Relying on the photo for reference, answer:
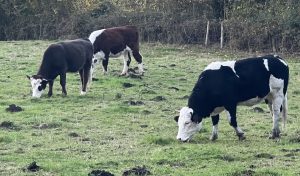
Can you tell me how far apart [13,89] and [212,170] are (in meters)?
11.7

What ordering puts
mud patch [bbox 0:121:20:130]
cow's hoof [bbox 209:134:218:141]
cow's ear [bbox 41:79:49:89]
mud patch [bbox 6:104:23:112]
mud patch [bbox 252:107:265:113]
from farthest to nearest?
cow's ear [bbox 41:79:49:89]
mud patch [bbox 252:107:265:113]
mud patch [bbox 6:104:23:112]
mud patch [bbox 0:121:20:130]
cow's hoof [bbox 209:134:218:141]

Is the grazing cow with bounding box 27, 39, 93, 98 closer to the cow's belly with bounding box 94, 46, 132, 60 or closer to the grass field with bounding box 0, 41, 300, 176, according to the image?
the grass field with bounding box 0, 41, 300, 176

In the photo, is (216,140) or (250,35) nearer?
(216,140)

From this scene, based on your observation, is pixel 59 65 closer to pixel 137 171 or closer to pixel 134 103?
pixel 134 103

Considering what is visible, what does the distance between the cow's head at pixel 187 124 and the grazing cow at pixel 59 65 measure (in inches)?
270

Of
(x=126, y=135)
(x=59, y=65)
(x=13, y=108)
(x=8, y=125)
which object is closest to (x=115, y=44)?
(x=59, y=65)

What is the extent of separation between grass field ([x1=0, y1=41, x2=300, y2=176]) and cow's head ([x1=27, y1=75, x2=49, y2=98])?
11.2 inches

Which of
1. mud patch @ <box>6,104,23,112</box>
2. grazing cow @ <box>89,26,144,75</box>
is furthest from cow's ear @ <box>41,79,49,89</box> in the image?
grazing cow @ <box>89,26,144,75</box>

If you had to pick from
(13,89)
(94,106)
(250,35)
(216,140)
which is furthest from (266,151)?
(250,35)

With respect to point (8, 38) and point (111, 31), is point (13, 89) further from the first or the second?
point (8, 38)

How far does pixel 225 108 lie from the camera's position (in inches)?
538

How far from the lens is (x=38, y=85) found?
19219 mm

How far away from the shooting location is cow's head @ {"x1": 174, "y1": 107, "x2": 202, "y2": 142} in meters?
13.3

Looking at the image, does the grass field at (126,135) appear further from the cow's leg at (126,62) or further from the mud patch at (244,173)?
the cow's leg at (126,62)
